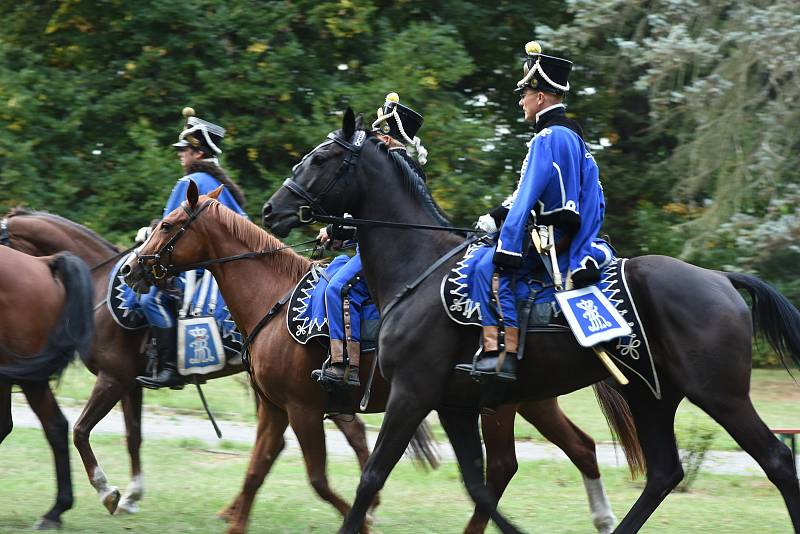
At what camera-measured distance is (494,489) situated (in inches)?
293

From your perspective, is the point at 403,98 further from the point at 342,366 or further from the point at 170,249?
the point at 342,366

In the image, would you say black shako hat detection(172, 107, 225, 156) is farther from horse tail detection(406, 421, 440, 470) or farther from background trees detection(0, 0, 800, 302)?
background trees detection(0, 0, 800, 302)

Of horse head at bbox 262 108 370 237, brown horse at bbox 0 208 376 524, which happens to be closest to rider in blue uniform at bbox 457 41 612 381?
horse head at bbox 262 108 370 237

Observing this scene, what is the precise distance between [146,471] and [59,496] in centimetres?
244

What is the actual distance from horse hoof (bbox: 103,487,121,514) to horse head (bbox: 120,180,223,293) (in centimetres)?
165

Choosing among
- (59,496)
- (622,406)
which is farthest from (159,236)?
(622,406)

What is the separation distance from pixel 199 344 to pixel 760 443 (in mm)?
4277

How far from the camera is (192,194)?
7566mm

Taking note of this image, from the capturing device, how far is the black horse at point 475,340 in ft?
20.0

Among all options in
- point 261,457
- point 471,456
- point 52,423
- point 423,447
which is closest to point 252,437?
point 52,423

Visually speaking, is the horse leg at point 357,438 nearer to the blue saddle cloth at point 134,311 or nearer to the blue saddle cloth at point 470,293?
the blue saddle cloth at point 134,311

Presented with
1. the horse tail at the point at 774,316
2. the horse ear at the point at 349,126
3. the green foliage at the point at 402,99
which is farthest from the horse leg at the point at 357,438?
the green foliage at the point at 402,99

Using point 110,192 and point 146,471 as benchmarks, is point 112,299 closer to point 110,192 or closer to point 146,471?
point 146,471

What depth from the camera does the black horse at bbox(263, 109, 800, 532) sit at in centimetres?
609
